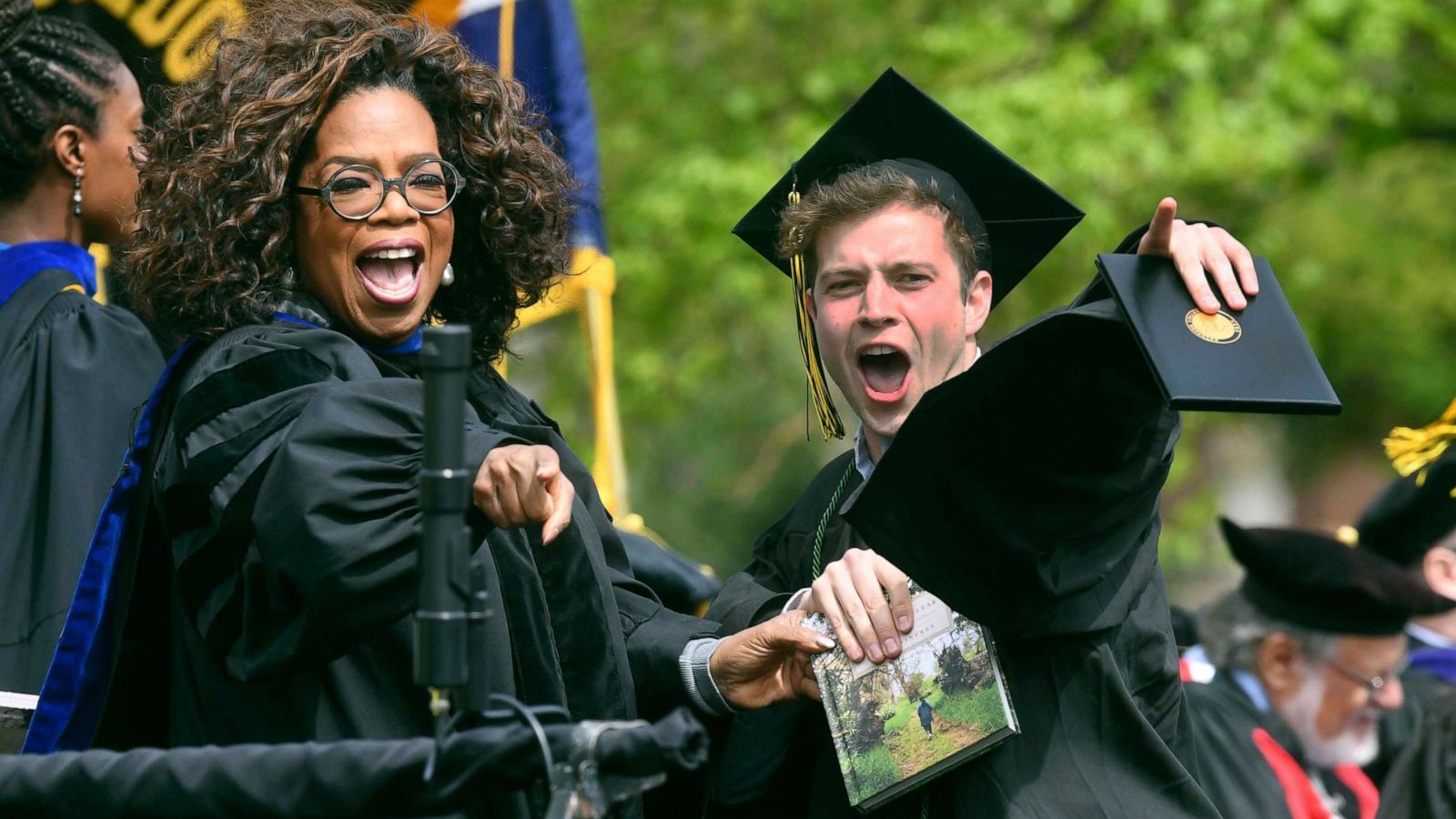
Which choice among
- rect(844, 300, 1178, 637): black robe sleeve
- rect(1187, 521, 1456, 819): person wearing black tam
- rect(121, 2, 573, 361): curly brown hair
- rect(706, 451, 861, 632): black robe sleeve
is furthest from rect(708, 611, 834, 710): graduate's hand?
rect(1187, 521, 1456, 819): person wearing black tam

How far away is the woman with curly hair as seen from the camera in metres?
2.69

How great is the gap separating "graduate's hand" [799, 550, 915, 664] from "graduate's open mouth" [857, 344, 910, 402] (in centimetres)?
48

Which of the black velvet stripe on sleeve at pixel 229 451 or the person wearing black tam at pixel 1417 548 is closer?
the black velvet stripe on sleeve at pixel 229 451

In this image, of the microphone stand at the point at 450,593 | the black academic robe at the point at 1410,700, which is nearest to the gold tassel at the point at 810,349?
the microphone stand at the point at 450,593

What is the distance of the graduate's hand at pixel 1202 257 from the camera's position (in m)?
2.71

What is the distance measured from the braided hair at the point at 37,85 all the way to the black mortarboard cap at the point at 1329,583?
3922 mm

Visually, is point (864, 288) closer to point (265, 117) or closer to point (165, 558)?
point (265, 117)

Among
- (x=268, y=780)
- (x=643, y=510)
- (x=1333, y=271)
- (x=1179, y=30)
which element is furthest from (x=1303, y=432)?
(x=268, y=780)

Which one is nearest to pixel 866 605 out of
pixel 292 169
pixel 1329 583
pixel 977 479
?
pixel 977 479

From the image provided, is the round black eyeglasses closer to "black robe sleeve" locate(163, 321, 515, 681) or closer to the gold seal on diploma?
"black robe sleeve" locate(163, 321, 515, 681)

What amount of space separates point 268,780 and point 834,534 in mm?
1500

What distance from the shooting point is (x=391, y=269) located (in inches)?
129

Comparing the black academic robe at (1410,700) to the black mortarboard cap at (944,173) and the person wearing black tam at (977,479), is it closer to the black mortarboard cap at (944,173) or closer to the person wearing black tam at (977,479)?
the black mortarboard cap at (944,173)

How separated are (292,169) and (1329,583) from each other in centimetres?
432
